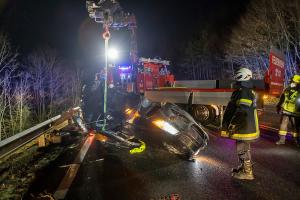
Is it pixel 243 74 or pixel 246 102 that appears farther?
pixel 243 74

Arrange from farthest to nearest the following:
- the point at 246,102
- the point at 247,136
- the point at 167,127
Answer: the point at 167,127 < the point at 247,136 < the point at 246,102

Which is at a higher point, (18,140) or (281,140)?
(18,140)

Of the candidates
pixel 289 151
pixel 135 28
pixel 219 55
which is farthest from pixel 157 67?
pixel 219 55

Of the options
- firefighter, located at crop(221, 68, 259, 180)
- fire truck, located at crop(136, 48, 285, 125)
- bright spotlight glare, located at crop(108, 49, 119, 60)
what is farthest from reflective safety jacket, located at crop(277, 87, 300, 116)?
bright spotlight glare, located at crop(108, 49, 119, 60)

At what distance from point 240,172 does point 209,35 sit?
4872 centimetres

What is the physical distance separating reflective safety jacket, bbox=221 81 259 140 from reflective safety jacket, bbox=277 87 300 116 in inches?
105

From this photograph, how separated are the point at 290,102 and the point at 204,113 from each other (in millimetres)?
2839

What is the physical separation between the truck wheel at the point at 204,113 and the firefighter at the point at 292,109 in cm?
235

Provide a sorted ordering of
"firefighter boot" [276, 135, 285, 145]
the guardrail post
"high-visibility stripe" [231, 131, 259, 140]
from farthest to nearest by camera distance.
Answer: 1. the guardrail post
2. "firefighter boot" [276, 135, 285, 145]
3. "high-visibility stripe" [231, 131, 259, 140]

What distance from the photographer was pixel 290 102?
22.1 ft

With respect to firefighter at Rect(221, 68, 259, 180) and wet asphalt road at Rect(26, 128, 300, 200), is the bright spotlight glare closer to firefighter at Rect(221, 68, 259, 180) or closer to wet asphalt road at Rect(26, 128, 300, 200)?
wet asphalt road at Rect(26, 128, 300, 200)

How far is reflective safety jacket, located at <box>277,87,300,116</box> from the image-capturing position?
662 cm

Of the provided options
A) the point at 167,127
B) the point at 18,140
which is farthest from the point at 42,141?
the point at 167,127

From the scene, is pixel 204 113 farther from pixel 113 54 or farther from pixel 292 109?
pixel 113 54
